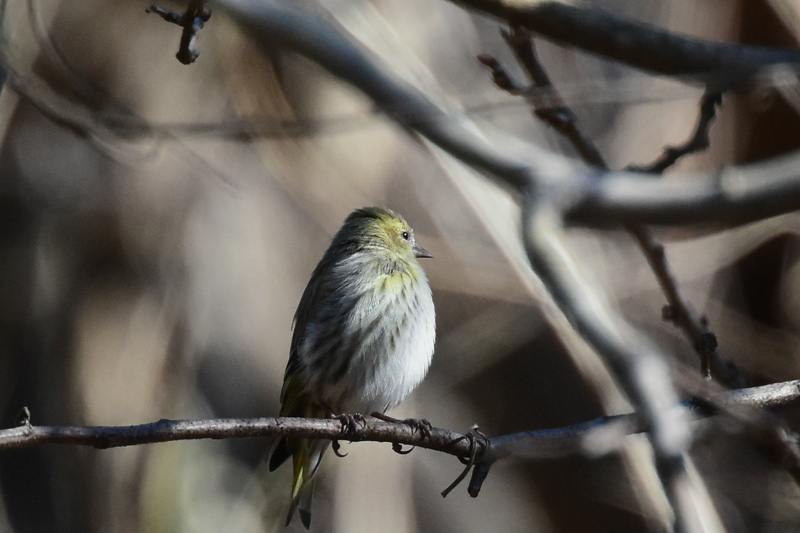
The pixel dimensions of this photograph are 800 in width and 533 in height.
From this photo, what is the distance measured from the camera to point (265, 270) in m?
5.85

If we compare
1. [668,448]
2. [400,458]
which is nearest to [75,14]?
[400,458]

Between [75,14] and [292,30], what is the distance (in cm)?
425

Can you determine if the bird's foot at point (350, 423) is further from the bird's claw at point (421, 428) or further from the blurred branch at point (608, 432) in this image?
the blurred branch at point (608, 432)

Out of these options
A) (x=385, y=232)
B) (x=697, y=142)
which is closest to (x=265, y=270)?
(x=385, y=232)

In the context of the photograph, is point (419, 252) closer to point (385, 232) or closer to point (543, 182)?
point (385, 232)

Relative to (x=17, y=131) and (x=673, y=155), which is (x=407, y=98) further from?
(x=17, y=131)

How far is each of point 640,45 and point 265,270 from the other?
4.14 metres

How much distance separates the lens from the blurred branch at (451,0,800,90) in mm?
1938

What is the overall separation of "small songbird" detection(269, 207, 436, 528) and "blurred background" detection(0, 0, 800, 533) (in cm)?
138

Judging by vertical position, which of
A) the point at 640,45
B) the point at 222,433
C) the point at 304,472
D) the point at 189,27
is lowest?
the point at 304,472

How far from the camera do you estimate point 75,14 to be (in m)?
5.83

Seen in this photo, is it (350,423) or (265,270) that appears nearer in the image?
(350,423)

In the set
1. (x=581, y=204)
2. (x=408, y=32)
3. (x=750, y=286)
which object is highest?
(x=408, y=32)

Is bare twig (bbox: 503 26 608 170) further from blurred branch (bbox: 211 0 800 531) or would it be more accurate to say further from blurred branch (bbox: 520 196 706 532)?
blurred branch (bbox: 520 196 706 532)
